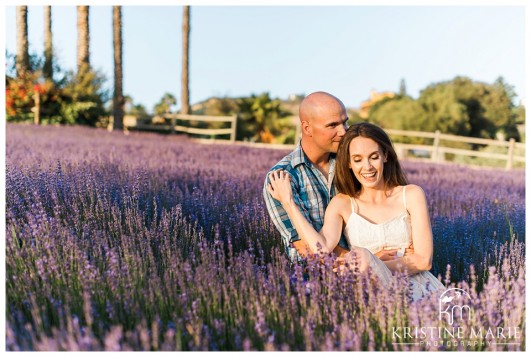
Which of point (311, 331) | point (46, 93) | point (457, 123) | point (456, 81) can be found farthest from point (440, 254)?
point (456, 81)

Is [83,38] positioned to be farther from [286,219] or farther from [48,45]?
[286,219]

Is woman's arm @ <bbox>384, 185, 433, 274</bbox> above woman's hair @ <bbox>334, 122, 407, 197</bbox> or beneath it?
beneath

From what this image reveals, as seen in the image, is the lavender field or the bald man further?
the bald man

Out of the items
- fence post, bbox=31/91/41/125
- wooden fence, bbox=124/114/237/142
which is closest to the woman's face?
fence post, bbox=31/91/41/125

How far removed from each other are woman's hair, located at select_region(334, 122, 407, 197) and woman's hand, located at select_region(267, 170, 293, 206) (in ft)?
0.94

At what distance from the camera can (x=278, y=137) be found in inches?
1065

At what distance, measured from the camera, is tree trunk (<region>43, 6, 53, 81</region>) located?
23.3 m

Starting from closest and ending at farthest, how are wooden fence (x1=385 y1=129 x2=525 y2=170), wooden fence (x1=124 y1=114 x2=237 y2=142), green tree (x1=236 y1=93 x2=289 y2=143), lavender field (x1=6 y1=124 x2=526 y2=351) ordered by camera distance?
1. lavender field (x1=6 y1=124 x2=526 y2=351)
2. wooden fence (x1=385 y1=129 x2=525 y2=170)
3. wooden fence (x1=124 y1=114 x2=237 y2=142)
4. green tree (x1=236 y1=93 x2=289 y2=143)

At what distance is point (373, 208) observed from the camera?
339 cm

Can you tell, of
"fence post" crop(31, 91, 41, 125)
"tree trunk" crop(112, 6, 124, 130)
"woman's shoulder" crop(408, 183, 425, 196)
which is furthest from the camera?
"tree trunk" crop(112, 6, 124, 130)

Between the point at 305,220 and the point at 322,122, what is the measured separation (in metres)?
0.64

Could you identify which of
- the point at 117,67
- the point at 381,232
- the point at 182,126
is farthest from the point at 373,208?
the point at 182,126

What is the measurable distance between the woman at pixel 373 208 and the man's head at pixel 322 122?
0.59ft

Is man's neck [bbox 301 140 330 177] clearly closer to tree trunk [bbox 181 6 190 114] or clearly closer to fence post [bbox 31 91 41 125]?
fence post [bbox 31 91 41 125]
